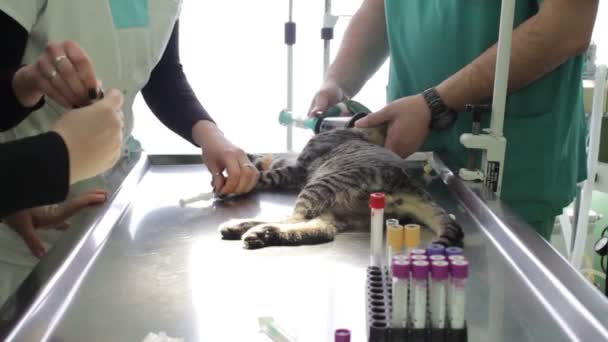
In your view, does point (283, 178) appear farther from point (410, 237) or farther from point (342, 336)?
point (342, 336)

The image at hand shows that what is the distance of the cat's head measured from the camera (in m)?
1.36

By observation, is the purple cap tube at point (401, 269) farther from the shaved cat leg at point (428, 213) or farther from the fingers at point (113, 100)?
the fingers at point (113, 100)

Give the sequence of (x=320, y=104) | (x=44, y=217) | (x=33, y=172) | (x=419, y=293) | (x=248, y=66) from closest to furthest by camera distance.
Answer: (x=419, y=293) → (x=33, y=172) → (x=44, y=217) → (x=320, y=104) → (x=248, y=66)

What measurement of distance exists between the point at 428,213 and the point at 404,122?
30 cm

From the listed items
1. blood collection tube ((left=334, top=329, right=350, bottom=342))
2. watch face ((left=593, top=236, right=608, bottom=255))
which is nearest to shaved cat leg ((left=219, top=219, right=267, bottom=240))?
blood collection tube ((left=334, top=329, right=350, bottom=342))

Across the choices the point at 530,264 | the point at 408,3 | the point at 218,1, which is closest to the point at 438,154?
the point at 408,3

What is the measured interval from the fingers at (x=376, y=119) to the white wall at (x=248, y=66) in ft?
3.63

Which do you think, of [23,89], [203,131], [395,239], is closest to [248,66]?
[203,131]

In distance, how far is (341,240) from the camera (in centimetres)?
96

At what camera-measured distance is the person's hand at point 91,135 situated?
75cm

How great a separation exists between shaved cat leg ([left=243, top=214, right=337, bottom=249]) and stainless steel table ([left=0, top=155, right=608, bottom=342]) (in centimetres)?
2

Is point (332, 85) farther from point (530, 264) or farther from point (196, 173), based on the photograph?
point (530, 264)

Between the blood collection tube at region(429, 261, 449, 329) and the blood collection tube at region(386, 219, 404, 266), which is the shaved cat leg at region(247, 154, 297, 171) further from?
the blood collection tube at region(429, 261, 449, 329)

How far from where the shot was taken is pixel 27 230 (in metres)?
1.07
